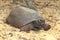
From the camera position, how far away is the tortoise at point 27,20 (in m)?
3.38

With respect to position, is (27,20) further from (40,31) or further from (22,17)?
(40,31)

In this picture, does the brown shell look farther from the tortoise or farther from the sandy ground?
the sandy ground

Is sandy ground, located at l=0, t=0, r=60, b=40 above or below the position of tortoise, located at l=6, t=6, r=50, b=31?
below

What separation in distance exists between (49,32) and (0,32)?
29.8 inches

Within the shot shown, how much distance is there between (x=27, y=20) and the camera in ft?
11.1

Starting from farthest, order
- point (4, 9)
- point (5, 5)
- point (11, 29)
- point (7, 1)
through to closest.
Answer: point (7, 1), point (5, 5), point (4, 9), point (11, 29)

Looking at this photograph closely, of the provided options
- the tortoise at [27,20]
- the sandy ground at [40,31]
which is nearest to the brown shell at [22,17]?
the tortoise at [27,20]

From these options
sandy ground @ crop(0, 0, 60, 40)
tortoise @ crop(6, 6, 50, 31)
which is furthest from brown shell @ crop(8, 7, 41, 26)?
sandy ground @ crop(0, 0, 60, 40)

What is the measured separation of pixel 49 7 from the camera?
4.72m

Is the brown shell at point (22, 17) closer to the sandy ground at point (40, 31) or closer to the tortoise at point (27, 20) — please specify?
the tortoise at point (27, 20)

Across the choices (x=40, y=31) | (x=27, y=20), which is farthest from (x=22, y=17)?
(x=40, y=31)

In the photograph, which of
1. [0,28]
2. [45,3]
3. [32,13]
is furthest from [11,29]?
[45,3]

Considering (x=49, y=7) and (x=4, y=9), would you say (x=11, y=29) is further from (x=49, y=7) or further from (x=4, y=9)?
(x=49, y=7)

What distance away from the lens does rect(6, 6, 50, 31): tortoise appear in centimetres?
338
